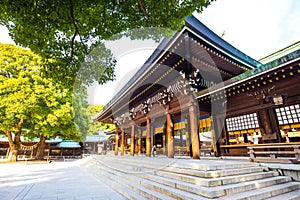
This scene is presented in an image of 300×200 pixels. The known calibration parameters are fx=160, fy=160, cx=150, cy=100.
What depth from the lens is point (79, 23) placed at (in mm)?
5055

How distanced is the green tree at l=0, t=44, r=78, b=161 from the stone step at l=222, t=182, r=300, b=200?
52.0ft

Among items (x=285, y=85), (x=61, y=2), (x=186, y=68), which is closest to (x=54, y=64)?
(x=61, y=2)

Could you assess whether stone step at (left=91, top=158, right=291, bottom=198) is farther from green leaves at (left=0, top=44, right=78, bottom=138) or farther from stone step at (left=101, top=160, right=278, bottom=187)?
green leaves at (left=0, top=44, right=78, bottom=138)

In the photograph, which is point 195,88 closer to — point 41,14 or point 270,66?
point 270,66

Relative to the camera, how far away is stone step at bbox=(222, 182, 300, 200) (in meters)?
3.33

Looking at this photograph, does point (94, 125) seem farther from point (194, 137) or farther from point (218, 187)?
point (218, 187)

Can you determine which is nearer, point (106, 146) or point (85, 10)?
point (85, 10)

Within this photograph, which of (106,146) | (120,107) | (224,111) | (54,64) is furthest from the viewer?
(106,146)

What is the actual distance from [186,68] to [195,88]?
1.06 meters

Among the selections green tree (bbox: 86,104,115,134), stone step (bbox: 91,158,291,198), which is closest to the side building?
stone step (bbox: 91,158,291,198)

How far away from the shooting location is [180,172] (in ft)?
15.4

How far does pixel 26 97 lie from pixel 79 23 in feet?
47.3

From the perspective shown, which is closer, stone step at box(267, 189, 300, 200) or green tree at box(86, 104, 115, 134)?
stone step at box(267, 189, 300, 200)

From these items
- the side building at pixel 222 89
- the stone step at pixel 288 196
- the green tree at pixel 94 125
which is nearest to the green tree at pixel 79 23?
the side building at pixel 222 89
